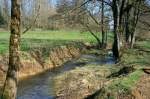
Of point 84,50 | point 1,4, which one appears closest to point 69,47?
point 84,50

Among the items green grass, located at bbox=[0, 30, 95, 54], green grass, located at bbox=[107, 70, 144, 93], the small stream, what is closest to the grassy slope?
green grass, located at bbox=[0, 30, 95, 54]

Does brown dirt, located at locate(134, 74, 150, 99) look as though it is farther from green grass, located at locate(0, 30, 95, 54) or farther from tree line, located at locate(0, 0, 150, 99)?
green grass, located at locate(0, 30, 95, 54)

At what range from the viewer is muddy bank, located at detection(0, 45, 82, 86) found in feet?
84.8

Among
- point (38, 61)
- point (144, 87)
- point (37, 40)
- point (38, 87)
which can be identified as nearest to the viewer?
point (144, 87)

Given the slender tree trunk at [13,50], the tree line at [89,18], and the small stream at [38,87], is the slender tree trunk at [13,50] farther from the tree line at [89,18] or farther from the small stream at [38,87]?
the small stream at [38,87]

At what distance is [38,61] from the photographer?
2961 cm

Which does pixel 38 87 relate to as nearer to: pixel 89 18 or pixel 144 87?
pixel 144 87

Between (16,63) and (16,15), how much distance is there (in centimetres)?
175

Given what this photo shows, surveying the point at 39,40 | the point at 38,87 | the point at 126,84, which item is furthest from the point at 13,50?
the point at 39,40

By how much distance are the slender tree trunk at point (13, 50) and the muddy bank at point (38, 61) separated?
907 centimetres

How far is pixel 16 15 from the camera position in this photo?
13.6 metres

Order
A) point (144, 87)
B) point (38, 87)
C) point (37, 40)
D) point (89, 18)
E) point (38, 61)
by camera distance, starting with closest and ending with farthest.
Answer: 1. point (144, 87)
2. point (38, 87)
3. point (38, 61)
4. point (37, 40)
5. point (89, 18)

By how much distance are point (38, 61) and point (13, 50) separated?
15.9 m

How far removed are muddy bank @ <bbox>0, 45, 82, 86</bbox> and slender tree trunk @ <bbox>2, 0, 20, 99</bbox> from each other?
907 centimetres
